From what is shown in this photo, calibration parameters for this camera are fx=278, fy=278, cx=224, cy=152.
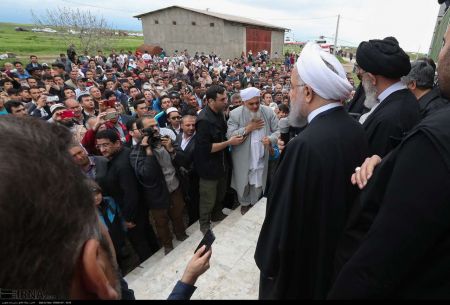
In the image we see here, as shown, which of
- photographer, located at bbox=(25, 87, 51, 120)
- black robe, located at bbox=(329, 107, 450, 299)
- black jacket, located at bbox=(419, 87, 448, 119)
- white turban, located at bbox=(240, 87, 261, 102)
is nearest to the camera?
black robe, located at bbox=(329, 107, 450, 299)

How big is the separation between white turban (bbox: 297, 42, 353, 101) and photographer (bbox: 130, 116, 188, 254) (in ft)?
7.24

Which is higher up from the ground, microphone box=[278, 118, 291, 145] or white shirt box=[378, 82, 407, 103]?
white shirt box=[378, 82, 407, 103]

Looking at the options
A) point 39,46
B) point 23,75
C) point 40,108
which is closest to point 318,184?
point 40,108

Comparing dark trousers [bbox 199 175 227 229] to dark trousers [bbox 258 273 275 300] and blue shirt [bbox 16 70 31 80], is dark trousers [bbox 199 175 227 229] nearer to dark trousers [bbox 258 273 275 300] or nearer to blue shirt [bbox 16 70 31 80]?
dark trousers [bbox 258 273 275 300]

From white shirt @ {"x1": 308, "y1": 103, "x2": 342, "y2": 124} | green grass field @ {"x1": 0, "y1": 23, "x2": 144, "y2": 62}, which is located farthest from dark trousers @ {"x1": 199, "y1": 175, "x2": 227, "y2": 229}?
green grass field @ {"x1": 0, "y1": 23, "x2": 144, "y2": 62}

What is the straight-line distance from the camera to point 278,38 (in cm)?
3953

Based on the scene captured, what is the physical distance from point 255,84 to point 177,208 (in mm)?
7809

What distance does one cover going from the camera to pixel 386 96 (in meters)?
2.52

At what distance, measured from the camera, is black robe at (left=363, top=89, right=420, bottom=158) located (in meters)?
2.29

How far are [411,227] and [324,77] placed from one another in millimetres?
1036

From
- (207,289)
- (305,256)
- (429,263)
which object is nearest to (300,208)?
(305,256)

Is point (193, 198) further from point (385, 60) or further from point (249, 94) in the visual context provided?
point (385, 60)

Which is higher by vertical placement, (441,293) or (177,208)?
(441,293)

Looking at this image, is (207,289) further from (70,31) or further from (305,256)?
(70,31)
